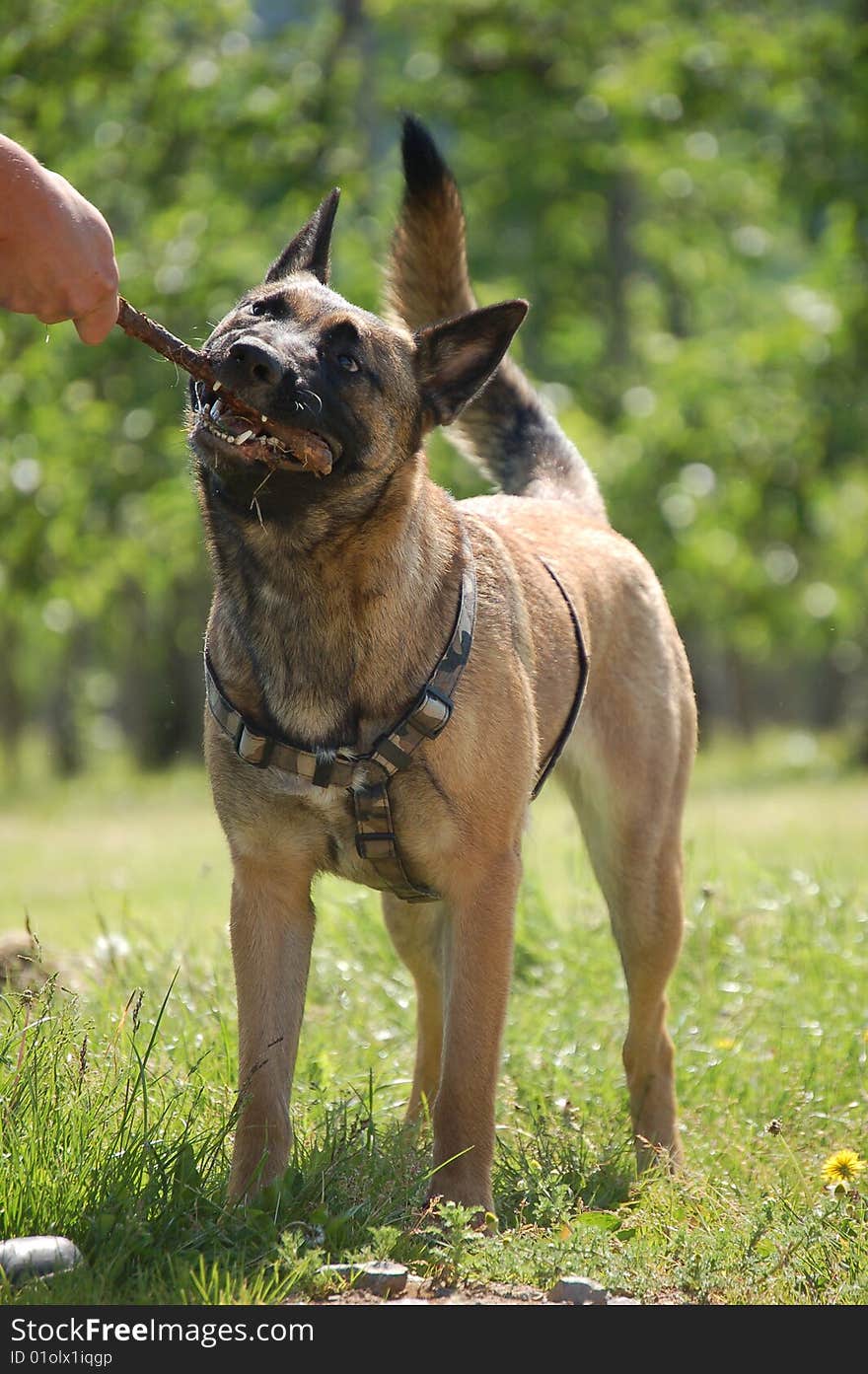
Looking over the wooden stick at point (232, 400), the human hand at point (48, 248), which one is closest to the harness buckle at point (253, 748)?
the wooden stick at point (232, 400)

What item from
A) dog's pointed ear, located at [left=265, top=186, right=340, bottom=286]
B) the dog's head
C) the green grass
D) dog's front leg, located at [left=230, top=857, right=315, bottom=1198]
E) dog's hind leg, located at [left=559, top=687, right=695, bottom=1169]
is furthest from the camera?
dog's hind leg, located at [left=559, top=687, right=695, bottom=1169]

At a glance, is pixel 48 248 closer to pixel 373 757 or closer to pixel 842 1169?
pixel 373 757

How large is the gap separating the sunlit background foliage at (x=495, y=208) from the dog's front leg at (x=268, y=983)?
7.88 meters

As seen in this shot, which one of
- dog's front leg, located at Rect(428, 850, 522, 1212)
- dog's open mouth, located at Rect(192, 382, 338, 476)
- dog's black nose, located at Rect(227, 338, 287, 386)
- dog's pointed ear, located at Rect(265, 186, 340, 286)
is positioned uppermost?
dog's pointed ear, located at Rect(265, 186, 340, 286)

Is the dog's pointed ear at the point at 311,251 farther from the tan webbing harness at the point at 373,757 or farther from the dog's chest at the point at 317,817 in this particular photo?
the dog's chest at the point at 317,817

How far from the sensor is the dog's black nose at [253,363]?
10.8 ft

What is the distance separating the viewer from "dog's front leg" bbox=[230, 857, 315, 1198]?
3711 millimetres

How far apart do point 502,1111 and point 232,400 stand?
2.27m

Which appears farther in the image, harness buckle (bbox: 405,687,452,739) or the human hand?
harness buckle (bbox: 405,687,452,739)

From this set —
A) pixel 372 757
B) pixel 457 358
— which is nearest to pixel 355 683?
→ pixel 372 757

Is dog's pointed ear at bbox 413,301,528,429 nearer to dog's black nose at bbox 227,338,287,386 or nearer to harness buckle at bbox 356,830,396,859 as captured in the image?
dog's black nose at bbox 227,338,287,386

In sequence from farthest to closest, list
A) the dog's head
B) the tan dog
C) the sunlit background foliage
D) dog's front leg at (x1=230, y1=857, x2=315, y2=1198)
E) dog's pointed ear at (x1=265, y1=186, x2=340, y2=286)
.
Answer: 1. the sunlit background foliage
2. dog's pointed ear at (x1=265, y1=186, x2=340, y2=286)
3. dog's front leg at (x1=230, y1=857, x2=315, y2=1198)
4. the tan dog
5. the dog's head

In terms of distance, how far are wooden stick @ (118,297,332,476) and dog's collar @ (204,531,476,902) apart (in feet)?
1.85

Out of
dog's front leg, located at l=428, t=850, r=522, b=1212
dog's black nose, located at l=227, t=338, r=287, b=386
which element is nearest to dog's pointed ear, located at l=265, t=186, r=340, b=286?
dog's black nose, located at l=227, t=338, r=287, b=386
